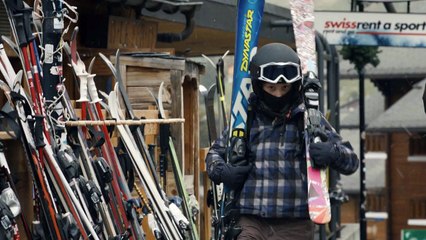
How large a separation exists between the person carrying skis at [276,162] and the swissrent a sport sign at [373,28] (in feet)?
28.5

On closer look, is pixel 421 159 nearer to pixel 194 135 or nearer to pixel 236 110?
pixel 194 135

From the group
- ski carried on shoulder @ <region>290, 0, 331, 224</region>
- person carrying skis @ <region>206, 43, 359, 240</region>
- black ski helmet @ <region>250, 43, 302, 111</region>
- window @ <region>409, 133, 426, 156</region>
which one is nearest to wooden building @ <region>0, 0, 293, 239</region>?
person carrying skis @ <region>206, 43, 359, 240</region>

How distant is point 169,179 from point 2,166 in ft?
10.6

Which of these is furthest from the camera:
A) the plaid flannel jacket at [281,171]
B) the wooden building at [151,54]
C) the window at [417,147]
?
the window at [417,147]

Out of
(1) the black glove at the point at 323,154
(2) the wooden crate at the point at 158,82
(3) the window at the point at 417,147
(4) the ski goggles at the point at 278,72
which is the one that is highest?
(4) the ski goggles at the point at 278,72

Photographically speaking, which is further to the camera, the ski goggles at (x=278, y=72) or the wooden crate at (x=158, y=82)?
the wooden crate at (x=158, y=82)

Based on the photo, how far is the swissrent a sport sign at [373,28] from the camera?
16.7 meters

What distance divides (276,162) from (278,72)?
19.7 inches

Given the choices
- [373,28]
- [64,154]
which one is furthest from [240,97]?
[373,28]

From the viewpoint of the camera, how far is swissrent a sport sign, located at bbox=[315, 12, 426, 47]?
54.7ft

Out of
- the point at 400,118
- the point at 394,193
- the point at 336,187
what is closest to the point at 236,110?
the point at 336,187

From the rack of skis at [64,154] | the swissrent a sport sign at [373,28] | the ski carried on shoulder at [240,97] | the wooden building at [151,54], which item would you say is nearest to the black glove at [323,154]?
the ski carried on shoulder at [240,97]

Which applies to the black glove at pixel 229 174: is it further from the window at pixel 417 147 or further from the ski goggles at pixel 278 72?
the window at pixel 417 147

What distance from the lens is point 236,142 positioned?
26.3 feet
